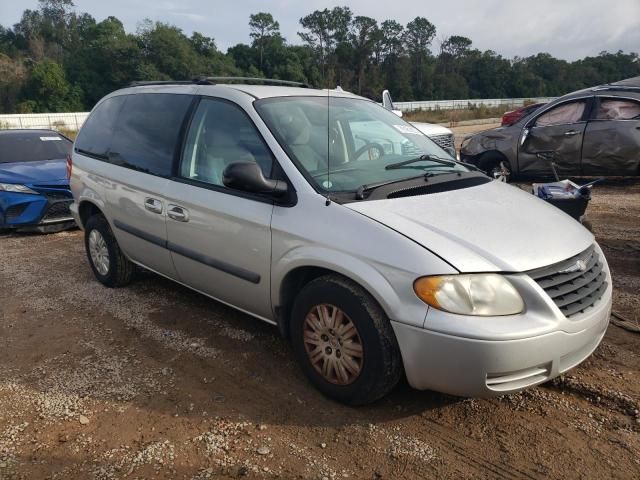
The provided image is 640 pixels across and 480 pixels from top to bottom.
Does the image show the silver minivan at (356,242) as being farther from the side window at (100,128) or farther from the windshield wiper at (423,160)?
the side window at (100,128)

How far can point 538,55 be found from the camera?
78.9 meters

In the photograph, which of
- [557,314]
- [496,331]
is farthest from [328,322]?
[557,314]

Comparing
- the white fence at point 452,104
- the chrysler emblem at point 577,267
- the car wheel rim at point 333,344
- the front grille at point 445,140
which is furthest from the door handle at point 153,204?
the white fence at point 452,104

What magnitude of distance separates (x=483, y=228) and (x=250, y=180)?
1267mm

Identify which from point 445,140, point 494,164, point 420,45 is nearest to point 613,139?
point 494,164

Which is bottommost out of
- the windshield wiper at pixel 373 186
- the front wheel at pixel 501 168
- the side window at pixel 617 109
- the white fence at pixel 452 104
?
the front wheel at pixel 501 168

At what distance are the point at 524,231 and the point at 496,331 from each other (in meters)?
0.67

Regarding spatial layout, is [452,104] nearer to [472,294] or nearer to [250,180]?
[250,180]

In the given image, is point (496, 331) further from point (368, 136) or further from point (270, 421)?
point (368, 136)

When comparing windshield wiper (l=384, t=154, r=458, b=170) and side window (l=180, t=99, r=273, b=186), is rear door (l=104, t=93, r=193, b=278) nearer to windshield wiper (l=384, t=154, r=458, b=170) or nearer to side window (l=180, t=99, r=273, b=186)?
side window (l=180, t=99, r=273, b=186)

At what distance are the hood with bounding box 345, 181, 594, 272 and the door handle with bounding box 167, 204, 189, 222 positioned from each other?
133 centimetres

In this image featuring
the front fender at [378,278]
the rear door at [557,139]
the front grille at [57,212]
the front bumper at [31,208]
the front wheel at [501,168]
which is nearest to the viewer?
the front fender at [378,278]

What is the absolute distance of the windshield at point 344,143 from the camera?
318 centimetres

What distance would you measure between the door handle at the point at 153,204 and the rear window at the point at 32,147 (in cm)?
493
